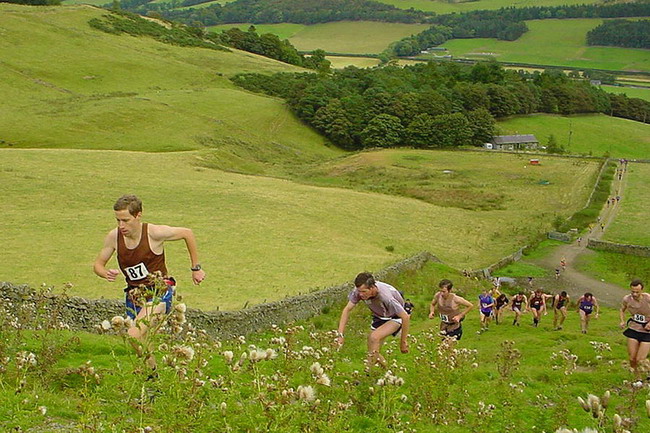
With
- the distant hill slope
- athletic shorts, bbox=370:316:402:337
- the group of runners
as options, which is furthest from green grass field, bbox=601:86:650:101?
athletic shorts, bbox=370:316:402:337

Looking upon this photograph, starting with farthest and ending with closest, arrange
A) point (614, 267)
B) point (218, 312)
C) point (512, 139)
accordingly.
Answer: point (512, 139), point (614, 267), point (218, 312)

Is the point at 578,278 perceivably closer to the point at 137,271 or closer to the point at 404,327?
the point at 404,327

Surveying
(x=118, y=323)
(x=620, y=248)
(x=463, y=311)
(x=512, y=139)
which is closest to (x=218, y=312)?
(x=463, y=311)

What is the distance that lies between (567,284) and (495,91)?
3304 inches

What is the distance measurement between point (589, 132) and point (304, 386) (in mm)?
118964

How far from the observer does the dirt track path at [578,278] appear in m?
35.1

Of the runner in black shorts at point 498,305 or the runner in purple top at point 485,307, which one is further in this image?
the runner in black shorts at point 498,305

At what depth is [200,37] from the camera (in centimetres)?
15275

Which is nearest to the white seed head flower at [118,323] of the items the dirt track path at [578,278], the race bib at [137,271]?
the race bib at [137,271]

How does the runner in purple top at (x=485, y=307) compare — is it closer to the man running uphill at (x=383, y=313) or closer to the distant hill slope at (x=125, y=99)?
the man running uphill at (x=383, y=313)

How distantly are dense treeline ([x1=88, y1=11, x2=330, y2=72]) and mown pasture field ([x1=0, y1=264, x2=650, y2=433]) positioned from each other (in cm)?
11887

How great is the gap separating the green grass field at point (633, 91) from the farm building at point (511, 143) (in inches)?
2545

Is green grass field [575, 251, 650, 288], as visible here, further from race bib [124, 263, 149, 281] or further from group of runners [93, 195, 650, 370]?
race bib [124, 263, 149, 281]

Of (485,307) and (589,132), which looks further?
→ (589,132)
